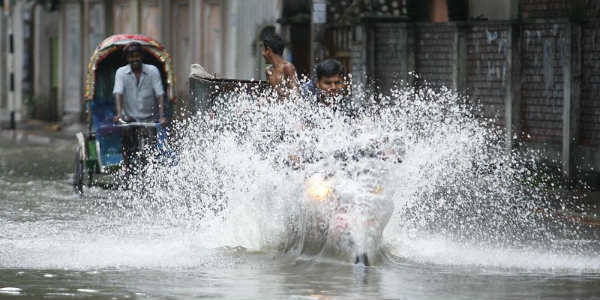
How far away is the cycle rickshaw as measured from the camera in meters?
17.7

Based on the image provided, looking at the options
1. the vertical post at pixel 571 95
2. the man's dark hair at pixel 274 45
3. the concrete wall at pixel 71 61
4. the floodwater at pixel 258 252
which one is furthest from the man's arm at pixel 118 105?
the concrete wall at pixel 71 61

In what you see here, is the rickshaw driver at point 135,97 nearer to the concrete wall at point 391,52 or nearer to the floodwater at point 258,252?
the floodwater at point 258,252

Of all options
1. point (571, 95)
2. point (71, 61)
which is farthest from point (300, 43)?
point (71, 61)

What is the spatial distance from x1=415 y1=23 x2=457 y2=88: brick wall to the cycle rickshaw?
12.3 ft

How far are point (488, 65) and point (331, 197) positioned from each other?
9339 mm

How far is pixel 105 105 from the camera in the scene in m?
19.3

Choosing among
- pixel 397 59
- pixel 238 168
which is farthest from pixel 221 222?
pixel 397 59

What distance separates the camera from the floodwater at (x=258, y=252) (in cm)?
948

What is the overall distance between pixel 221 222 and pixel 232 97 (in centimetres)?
256

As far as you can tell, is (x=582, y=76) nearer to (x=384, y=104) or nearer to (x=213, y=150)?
(x=384, y=104)

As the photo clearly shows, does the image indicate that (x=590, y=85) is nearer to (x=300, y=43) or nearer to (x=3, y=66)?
(x=300, y=43)

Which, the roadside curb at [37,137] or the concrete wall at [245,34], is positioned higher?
the concrete wall at [245,34]

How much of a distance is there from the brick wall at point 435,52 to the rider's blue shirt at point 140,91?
4.27 meters

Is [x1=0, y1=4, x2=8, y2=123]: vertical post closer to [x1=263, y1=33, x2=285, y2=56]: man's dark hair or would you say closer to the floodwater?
the floodwater
